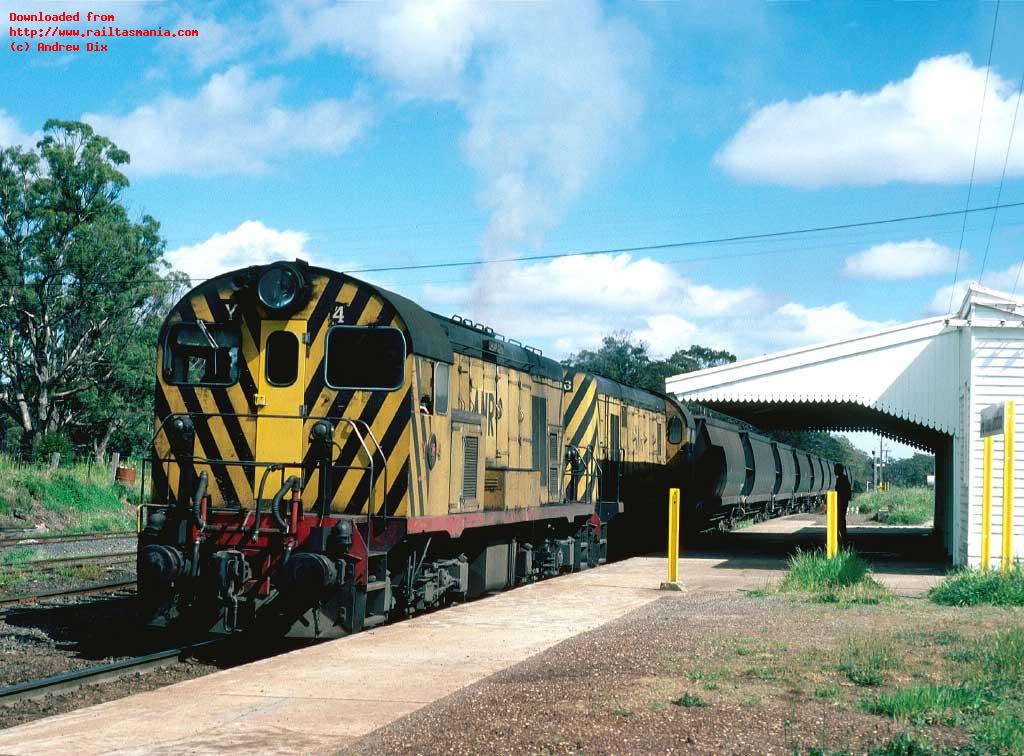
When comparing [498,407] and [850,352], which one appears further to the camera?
[850,352]

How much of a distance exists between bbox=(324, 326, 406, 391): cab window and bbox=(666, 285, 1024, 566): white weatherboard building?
1121 centimetres

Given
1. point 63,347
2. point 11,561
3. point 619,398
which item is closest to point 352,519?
point 11,561

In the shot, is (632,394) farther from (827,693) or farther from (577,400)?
(827,693)

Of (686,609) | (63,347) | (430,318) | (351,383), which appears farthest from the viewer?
(63,347)

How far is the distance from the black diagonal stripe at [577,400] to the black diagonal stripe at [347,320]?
743 cm

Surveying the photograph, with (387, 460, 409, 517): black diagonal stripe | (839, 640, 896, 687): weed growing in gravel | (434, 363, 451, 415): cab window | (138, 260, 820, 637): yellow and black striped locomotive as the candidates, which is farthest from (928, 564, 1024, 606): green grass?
(387, 460, 409, 517): black diagonal stripe

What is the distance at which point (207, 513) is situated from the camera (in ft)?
33.5

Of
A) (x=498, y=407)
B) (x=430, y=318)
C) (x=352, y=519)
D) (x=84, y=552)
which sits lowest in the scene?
(x=84, y=552)

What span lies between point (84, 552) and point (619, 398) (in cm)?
1106

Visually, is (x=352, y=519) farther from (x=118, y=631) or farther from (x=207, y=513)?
(x=118, y=631)

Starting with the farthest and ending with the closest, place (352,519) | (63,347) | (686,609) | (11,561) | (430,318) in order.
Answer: (63,347), (11,561), (686,609), (430,318), (352,519)

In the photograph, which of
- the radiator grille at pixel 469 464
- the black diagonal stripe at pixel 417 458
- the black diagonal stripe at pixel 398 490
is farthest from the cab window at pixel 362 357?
the radiator grille at pixel 469 464

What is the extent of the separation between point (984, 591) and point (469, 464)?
6.61 metres

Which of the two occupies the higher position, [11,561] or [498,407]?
[498,407]
